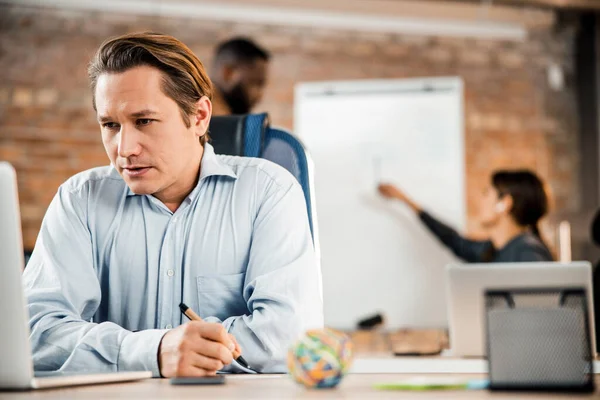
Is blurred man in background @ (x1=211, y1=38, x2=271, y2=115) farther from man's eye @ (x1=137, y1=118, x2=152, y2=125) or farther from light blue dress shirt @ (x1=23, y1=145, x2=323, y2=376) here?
man's eye @ (x1=137, y1=118, x2=152, y2=125)

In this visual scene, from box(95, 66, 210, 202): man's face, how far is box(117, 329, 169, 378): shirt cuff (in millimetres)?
359

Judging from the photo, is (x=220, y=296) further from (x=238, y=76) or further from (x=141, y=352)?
(x=238, y=76)

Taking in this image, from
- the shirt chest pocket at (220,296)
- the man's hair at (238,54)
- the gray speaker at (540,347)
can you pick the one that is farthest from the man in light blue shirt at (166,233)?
the man's hair at (238,54)

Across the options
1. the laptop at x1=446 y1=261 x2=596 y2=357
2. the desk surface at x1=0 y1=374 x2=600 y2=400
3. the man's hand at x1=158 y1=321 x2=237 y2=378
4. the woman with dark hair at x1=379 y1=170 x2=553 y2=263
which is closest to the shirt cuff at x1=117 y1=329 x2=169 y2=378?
the man's hand at x1=158 y1=321 x2=237 y2=378

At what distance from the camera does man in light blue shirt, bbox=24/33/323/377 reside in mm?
1641

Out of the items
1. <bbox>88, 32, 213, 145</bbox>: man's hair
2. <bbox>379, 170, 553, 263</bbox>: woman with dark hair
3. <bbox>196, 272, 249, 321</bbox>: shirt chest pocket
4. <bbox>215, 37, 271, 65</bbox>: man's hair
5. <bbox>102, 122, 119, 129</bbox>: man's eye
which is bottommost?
<bbox>196, 272, 249, 321</bbox>: shirt chest pocket

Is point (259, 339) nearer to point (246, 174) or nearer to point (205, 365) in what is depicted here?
point (205, 365)

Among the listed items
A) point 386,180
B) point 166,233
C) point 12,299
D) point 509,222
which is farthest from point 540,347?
point 386,180

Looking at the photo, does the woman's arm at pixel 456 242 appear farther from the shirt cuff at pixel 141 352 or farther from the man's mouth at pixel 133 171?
the shirt cuff at pixel 141 352

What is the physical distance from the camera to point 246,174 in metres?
1.88

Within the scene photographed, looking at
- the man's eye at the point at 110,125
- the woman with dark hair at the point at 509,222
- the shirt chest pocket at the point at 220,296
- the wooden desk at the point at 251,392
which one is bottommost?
the wooden desk at the point at 251,392

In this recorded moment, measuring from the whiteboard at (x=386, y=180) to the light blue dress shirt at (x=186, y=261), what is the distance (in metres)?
3.30

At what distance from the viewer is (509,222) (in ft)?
14.4

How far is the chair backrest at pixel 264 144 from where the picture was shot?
6.31ft
